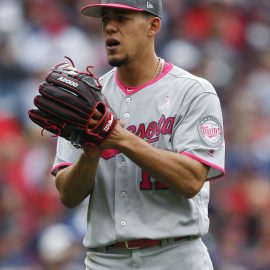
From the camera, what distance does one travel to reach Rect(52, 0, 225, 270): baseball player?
3.98 metres

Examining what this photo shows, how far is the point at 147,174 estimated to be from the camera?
4.02 meters

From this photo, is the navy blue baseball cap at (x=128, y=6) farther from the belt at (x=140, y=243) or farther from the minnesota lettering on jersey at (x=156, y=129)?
the belt at (x=140, y=243)

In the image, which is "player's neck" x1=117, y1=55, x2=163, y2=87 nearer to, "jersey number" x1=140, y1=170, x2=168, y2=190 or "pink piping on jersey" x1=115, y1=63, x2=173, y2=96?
"pink piping on jersey" x1=115, y1=63, x2=173, y2=96

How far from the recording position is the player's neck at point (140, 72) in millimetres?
4172

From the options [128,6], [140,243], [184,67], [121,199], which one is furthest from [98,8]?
[184,67]

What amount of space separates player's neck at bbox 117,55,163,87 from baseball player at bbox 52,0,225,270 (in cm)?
1

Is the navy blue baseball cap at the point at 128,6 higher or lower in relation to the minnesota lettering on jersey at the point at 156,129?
higher

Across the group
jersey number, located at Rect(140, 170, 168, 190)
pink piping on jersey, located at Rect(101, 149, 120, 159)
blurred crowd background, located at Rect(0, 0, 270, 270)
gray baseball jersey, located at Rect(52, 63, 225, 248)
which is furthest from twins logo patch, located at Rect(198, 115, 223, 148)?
blurred crowd background, located at Rect(0, 0, 270, 270)

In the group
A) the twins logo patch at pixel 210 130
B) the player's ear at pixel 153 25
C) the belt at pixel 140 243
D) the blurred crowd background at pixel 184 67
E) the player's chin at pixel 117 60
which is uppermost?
the player's ear at pixel 153 25

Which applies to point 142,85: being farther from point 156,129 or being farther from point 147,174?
point 147,174

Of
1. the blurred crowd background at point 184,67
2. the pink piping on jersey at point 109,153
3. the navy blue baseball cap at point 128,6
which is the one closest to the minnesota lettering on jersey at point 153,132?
the pink piping on jersey at point 109,153

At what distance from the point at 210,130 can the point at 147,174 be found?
1.12 feet

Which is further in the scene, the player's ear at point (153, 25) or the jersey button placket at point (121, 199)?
the player's ear at point (153, 25)

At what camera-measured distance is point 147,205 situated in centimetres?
401
